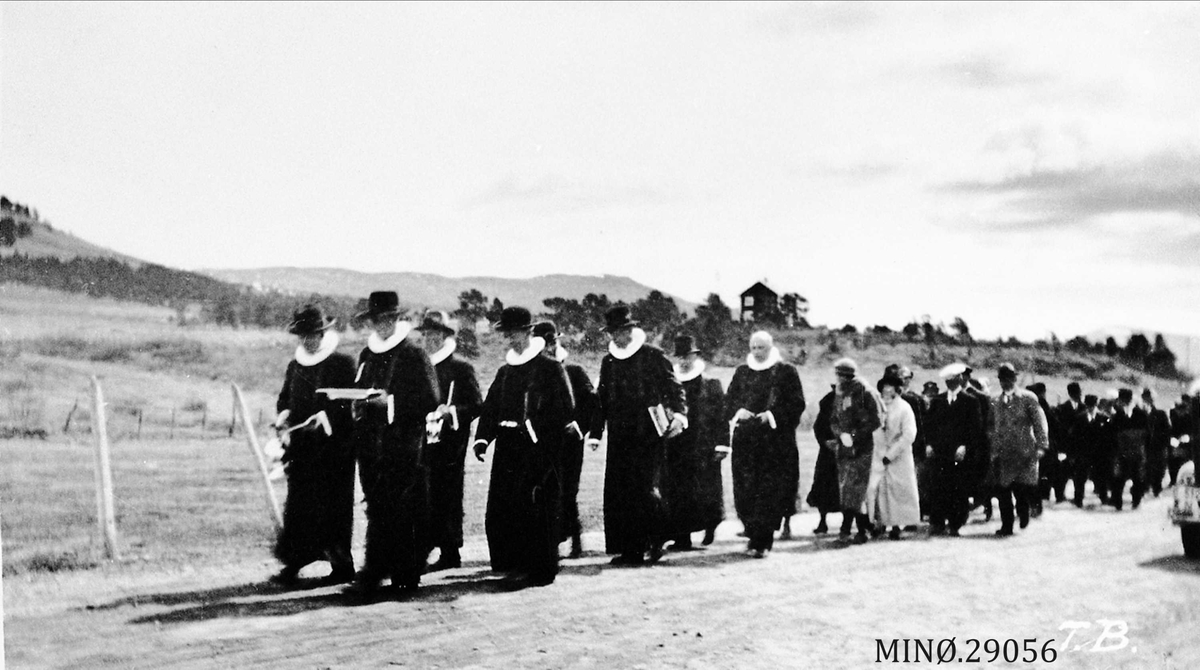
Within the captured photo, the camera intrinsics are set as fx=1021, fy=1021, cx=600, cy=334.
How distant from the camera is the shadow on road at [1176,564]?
7.24m

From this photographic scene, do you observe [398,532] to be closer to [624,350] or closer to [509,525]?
[509,525]

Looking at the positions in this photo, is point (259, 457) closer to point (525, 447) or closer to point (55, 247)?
point (525, 447)

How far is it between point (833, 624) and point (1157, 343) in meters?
3.88

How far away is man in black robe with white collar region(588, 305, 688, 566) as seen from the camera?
285 inches

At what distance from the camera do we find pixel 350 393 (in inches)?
243

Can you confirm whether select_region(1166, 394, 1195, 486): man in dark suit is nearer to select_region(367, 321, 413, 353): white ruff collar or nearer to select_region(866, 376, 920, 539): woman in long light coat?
select_region(866, 376, 920, 539): woman in long light coat

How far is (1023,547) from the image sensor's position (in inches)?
324

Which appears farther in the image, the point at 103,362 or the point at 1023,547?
the point at 1023,547

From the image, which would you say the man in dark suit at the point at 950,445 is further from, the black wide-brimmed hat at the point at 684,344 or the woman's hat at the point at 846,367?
the black wide-brimmed hat at the point at 684,344

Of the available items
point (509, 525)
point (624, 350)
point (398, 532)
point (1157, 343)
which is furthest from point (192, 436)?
point (1157, 343)

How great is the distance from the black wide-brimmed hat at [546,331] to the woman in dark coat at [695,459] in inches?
59.3

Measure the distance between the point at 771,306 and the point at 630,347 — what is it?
1.35 metres

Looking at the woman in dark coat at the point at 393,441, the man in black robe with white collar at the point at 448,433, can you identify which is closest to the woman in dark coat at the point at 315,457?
the woman in dark coat at the point at 393,441

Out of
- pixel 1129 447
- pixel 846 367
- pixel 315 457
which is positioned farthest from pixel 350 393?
pixel 1129 447
